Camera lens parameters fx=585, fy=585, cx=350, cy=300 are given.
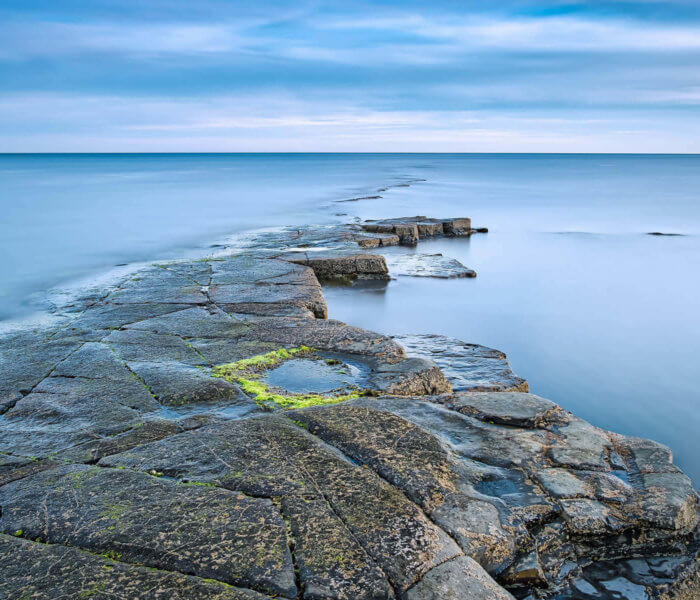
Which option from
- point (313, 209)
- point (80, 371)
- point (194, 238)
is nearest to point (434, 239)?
point (194, 238)

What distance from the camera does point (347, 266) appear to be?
31.9 ft

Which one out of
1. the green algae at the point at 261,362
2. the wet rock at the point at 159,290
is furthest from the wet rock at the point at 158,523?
the wet rock at the point at 159,290

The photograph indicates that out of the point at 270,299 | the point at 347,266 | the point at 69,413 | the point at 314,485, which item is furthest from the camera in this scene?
the point at 347,266

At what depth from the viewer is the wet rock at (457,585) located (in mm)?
2240

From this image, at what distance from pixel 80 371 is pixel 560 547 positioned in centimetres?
370

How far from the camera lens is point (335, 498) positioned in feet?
9.01

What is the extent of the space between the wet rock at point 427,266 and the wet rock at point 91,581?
26.6 feet

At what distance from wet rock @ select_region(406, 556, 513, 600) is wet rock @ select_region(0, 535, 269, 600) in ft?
2.04

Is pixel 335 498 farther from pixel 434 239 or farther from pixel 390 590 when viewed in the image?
pixel 434 239

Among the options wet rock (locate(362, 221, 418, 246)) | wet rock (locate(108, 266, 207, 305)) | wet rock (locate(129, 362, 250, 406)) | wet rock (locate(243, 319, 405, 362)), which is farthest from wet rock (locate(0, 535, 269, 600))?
wet rock (locate(362, 221, 418, 246))

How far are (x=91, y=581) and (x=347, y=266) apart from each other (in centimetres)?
773

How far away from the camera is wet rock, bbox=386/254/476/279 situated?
10.2 meters

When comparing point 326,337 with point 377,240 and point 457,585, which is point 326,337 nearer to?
point 457,585

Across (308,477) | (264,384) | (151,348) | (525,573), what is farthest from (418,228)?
(525,573)
